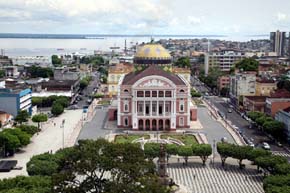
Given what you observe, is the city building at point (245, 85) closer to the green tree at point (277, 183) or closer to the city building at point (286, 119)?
the city building at point (286, 119)

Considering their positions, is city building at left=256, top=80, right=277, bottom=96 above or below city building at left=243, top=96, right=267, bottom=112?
above

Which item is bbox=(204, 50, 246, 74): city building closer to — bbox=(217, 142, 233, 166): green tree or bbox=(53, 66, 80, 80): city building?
bbox=(53, 66, 80, 80): city building

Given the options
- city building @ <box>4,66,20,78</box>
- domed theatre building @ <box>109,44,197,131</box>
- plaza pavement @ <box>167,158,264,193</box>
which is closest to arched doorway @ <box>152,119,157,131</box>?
domed theatre building @ <box>109,44,197,131</box>

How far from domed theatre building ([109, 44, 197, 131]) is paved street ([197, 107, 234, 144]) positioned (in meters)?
3.69

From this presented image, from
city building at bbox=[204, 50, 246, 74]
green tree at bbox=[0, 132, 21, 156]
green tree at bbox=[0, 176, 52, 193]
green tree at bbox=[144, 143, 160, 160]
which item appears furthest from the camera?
city building at bbox=[204, 50, 246, 74]

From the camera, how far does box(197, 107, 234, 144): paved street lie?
214ft

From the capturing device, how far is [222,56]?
486 feet

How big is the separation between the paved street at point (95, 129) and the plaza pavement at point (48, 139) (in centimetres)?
197

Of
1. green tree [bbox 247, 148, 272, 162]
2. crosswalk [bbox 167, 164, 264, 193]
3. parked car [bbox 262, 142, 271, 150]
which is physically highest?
green tree [bbox 247, 148, 272, 162]

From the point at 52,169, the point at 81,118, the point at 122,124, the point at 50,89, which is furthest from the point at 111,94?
the point at 52,169

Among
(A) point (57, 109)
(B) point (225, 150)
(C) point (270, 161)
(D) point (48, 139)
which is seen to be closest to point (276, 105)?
(B) point (225, 150)

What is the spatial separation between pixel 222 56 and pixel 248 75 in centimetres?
5431

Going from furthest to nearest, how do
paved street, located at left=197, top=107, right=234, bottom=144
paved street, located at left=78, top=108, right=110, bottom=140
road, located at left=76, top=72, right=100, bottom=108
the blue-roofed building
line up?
road, located at left=76, top=72, right=100, bottom=108 < the blue-roofed building < paved street, located at left=78, top=108, right=110, bottom=140 < paved street, located at left=197, top=107, right=234, bottom=144

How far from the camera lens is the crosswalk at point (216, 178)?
4412cm
